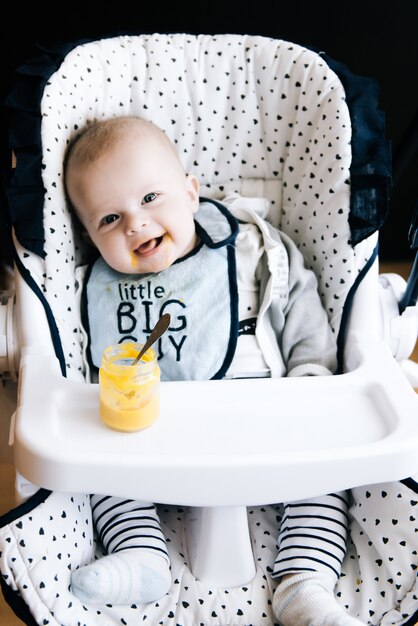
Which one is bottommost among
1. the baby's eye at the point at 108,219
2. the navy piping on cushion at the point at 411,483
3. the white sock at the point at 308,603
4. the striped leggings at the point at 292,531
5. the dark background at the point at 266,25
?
the white sock at the point at 308,603

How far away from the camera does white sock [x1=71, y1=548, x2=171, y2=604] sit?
1.02 metres

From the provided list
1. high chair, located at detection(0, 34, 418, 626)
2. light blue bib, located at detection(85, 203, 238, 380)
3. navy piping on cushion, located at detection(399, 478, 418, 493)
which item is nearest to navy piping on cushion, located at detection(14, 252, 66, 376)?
high chair, located at detection(0, 34, 418, 626)

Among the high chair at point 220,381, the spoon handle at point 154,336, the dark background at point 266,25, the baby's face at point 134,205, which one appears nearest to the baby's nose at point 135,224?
the baby's face at point 134,205

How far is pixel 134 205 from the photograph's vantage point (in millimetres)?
1159

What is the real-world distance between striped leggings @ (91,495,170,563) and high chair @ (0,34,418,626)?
0.12 ft

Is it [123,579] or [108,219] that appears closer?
[123,579]

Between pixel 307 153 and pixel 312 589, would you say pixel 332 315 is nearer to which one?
pixel 307 153

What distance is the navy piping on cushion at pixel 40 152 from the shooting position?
3.68 feet

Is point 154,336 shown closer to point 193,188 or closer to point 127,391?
point 127,391

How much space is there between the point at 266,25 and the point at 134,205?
0.71 m

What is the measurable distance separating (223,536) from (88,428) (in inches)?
10.2

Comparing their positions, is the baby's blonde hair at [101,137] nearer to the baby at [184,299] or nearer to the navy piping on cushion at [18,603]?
the baby at [184,299]

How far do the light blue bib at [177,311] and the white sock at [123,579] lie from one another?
30cm

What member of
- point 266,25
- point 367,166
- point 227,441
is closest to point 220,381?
point 227,441
